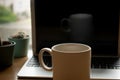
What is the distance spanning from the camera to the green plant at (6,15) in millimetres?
→ 1156

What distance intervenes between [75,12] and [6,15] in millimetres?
413

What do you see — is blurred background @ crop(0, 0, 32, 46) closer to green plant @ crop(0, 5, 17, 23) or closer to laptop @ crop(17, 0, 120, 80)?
green plant @ crop(0, 5, 17, 23)

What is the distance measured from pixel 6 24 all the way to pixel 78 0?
17.2 inches

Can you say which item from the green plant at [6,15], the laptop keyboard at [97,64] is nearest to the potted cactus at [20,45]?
the laptop keyboard at [97,64]

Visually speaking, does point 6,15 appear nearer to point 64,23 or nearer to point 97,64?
point 64,23

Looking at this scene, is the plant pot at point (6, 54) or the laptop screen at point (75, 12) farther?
the laptop screen at point (75, 12)

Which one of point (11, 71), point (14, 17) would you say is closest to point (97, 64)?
point (11, 71)

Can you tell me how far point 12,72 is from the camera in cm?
79

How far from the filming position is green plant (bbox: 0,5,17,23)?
116 cm

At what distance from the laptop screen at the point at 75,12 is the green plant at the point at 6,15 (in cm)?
26

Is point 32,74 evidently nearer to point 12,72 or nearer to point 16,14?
point 12,72

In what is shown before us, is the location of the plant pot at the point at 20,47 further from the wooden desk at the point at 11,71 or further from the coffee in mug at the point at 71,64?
the coffee in mug at the point at 71,64

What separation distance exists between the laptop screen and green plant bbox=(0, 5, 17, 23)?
26cm

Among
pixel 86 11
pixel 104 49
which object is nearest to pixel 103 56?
pixel 104 49
